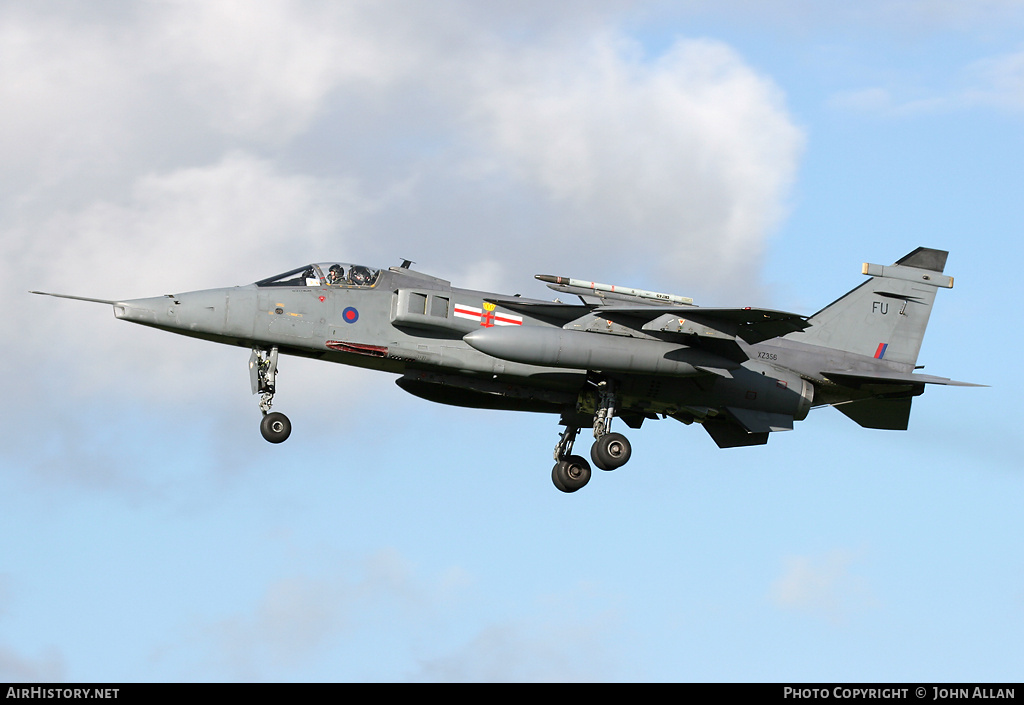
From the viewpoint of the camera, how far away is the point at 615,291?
25.0 m

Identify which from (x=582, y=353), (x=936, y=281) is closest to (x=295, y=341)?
(x=582, y=353)

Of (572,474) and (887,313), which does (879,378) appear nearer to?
(887,313)

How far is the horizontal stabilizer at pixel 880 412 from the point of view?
90.3 ft

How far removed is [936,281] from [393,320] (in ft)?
40.6

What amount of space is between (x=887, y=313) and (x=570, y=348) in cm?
857

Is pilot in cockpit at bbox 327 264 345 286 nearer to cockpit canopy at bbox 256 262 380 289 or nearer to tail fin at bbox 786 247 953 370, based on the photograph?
cockpit canopy at bbox 256 262 380 289

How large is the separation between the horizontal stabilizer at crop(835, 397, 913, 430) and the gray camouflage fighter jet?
28 millimetres

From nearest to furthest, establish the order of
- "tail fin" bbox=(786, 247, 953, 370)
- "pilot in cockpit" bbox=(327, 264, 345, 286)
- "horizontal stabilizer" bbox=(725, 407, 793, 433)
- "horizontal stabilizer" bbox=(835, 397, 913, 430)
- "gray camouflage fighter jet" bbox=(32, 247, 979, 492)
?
"gray camouflage fighter jet" bbox=(32, 247, 979, 492)
"pilot in cockpit" bbox=(327, 264, 345, 286)
"horizontal stabilizer" bbox=(725, 407, 793, 433)
"horizontal stabilizer" bbox=(835, 397, 913, 430)
"tail fin" bbox=(786, 247, 953, 370)

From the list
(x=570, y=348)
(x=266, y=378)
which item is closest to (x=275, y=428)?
(x=266, y=378)

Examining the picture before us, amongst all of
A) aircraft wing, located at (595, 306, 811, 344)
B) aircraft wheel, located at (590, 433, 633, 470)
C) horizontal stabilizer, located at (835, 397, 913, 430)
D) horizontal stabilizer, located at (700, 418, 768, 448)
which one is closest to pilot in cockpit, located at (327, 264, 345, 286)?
aircraft wing, located at (595, 306, 811, 344)

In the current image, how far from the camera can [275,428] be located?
23.4 metres

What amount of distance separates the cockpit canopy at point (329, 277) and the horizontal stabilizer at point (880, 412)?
10.7 m

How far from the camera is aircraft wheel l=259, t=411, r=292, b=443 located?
2336 centimetres
